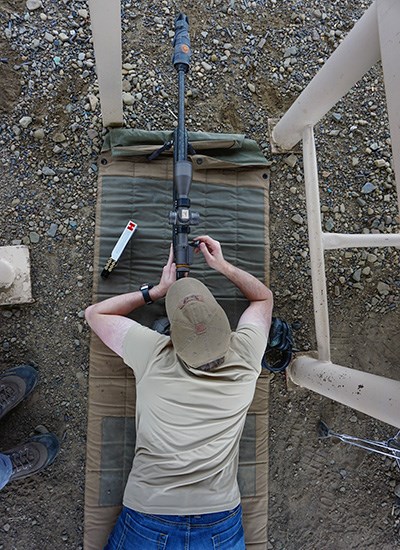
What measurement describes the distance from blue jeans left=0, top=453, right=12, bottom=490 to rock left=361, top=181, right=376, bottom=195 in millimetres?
1992

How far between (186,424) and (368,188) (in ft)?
4.78

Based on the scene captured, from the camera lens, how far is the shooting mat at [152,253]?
6.66ft

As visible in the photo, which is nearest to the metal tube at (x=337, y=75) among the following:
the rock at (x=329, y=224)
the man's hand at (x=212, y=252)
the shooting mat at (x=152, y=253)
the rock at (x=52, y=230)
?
the shooting mat at (x=152, y=253)

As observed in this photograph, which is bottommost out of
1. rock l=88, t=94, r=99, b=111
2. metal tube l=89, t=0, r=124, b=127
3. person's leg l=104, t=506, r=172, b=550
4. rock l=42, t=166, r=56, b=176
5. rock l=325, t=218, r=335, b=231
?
person's leg l=104, t=506, r=172, b=550

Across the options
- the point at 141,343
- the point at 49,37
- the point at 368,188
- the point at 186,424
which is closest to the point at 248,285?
the point at 141,343

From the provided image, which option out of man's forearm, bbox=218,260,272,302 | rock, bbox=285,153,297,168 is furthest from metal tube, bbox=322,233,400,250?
rock, bbox=285,153,297,168

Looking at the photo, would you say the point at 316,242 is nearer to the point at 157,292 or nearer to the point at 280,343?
the point at 280,343

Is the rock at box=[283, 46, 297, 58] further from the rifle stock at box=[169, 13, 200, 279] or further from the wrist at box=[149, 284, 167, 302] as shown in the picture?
the wrist at box=[149, 284, 167, 302]

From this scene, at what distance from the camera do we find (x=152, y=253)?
210 centimetres

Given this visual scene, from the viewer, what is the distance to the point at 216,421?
1577 millimetres

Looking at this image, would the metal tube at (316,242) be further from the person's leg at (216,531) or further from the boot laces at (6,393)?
the boot laces at (6,393)

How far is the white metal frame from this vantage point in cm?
123

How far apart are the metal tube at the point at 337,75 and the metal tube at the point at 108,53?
2.34 feet

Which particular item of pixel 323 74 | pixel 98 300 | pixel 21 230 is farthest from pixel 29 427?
pixel 323 74
